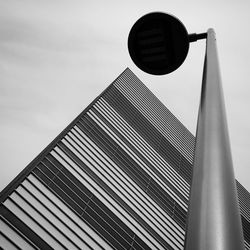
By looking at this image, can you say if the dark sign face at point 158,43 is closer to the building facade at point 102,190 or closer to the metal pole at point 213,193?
the metal pole at point 213,193

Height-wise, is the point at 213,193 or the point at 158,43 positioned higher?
the point at 158,43

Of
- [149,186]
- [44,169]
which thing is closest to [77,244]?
[44,169]

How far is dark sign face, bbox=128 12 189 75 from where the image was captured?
2928 millimetres

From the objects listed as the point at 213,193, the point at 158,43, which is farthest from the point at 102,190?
the point at 213,193

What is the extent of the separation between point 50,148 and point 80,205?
121 inches

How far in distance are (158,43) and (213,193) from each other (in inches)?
84.1

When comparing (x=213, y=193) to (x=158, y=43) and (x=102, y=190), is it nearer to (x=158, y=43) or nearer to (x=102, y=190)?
(x=158, y=43)

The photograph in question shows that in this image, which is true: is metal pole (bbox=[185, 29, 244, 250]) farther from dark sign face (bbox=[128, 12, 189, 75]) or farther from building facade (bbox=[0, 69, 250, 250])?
building facade (bbox=[0, 69, 250, 250])

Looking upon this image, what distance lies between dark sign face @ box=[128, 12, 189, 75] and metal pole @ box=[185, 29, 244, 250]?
4.12 ft

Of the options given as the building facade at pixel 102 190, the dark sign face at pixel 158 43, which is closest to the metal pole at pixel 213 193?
the dark sign face at pixel 158 43

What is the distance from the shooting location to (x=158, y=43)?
3043mm

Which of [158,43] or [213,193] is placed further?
[158,43]

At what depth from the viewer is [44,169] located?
12.8m

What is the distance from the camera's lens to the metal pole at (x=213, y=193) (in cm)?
107
